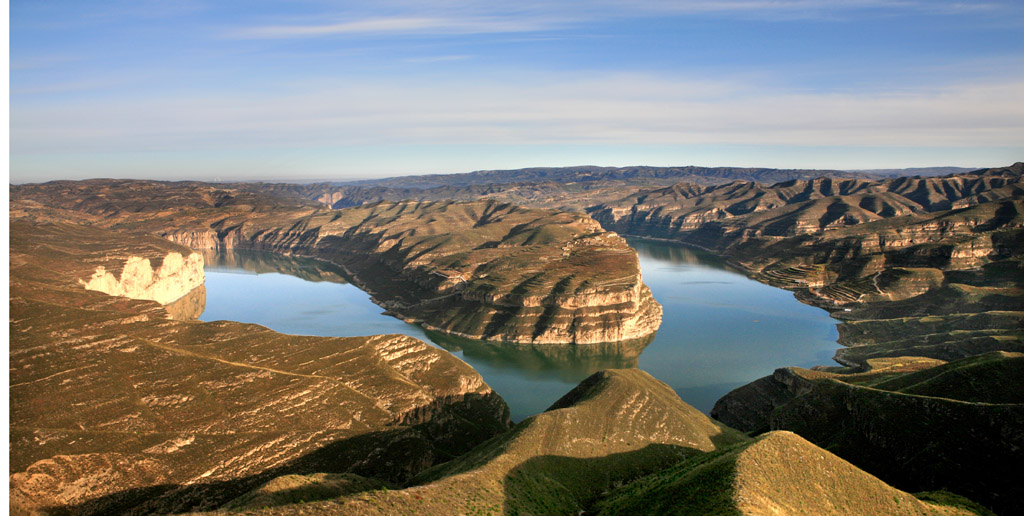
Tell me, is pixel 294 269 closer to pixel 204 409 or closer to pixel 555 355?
pixel 555 355

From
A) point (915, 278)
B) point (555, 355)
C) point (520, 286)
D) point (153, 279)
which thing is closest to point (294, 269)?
point (153, 279)

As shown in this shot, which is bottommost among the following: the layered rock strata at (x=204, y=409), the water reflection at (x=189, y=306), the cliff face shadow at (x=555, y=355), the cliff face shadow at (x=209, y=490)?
the cliff face shadow at (x=555, y=355)

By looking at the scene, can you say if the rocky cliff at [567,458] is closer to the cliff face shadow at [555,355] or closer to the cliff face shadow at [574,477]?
the cliff face shadow at [574,477]

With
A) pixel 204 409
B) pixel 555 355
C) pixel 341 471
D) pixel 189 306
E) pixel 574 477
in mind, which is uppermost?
pixel 204 409

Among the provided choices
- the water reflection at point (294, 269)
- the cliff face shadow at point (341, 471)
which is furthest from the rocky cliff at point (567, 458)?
the water reflection at point (294, 269)

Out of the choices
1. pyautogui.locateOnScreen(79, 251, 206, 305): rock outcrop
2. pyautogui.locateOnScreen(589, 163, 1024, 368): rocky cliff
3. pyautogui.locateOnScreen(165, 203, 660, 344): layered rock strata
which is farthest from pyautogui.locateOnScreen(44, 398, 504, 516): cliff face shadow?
pyautogui.locateOnScreen(79, 251, 206, 305): rock outcrop

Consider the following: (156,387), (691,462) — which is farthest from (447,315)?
(691,462)

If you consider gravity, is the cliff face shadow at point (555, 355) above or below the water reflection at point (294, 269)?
below
